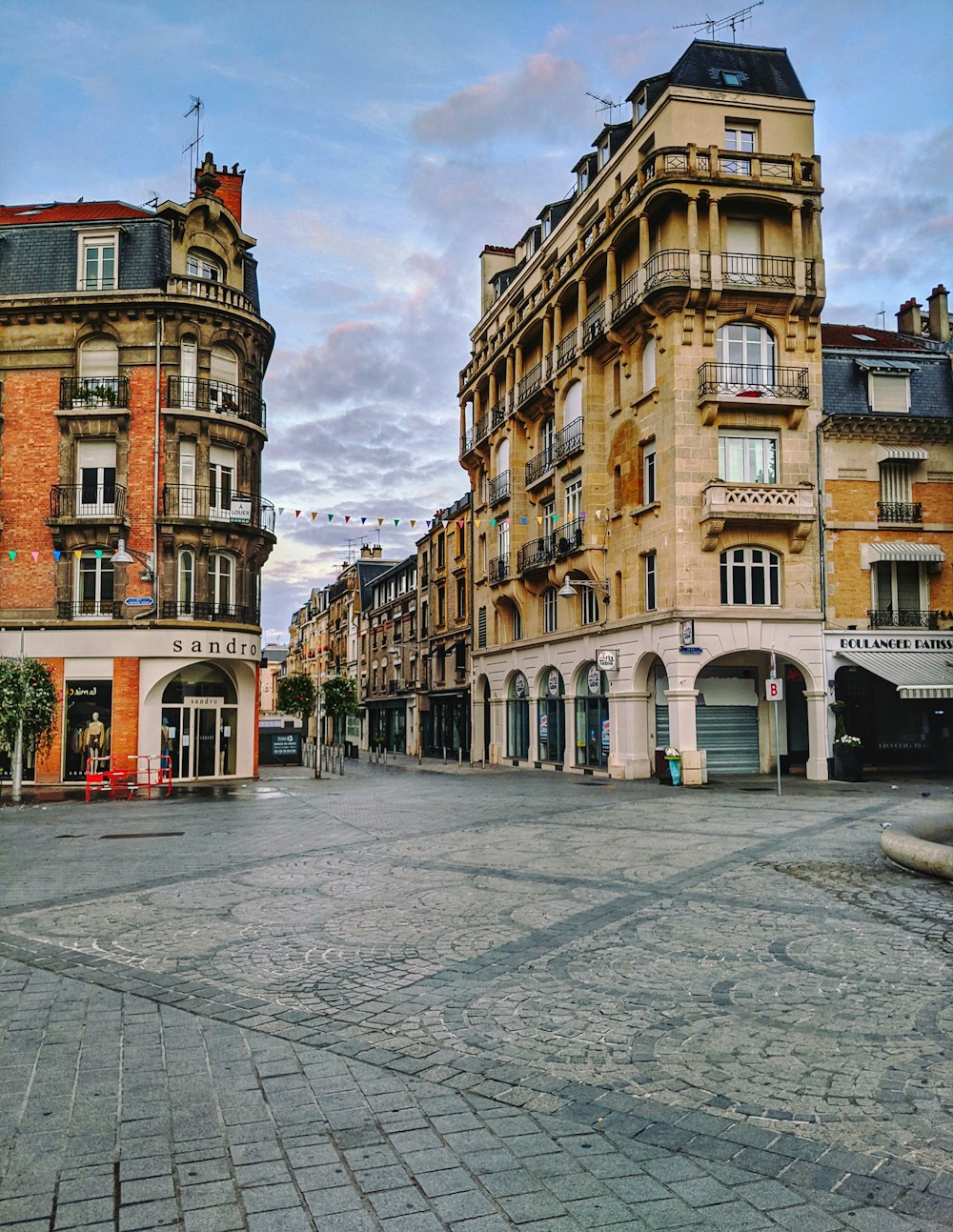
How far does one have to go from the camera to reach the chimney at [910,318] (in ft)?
127

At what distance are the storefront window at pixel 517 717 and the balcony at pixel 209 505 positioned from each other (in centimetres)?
1335

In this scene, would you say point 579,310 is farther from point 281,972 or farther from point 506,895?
point 281,972

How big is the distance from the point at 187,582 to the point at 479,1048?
29026mm

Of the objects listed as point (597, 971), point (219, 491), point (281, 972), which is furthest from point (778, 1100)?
point (219, 491)

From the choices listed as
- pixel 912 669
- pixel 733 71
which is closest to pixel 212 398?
pixel 733 71

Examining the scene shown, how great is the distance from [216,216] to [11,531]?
12890 millimetres

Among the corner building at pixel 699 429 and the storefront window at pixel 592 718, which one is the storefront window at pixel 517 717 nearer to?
the storefront window at pixel 592 718

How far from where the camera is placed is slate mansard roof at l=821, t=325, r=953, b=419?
99.1 ft

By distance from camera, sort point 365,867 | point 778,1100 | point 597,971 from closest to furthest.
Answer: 1. point 778,1100
2. point 597,971
3. point 365,867

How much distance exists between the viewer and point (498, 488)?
141 ft

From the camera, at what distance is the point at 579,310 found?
1372 inches

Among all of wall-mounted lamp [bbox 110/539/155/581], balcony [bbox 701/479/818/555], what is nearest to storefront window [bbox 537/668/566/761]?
balcony [bbox 701/479/818/555]

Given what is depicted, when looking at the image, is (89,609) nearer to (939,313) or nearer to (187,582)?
(187,582)

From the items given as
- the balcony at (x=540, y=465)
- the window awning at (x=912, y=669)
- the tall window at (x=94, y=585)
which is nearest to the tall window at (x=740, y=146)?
the balcony at (x=540, y=465)
